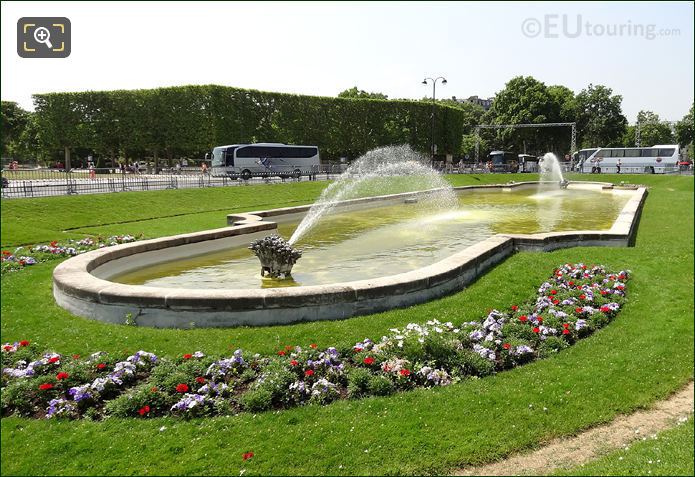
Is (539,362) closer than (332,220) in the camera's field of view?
Yes

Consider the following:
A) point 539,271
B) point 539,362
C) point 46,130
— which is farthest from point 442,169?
point 539,362

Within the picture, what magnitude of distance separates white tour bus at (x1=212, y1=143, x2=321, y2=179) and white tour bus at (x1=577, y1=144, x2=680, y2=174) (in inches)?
1070

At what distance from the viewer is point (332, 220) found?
18.9 m

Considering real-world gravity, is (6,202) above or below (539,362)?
above

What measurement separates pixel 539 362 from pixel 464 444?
6.96ft

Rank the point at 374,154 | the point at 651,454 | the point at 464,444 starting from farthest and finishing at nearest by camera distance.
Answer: the point at 374,154 → the point at 464,444 → the point at 651,454

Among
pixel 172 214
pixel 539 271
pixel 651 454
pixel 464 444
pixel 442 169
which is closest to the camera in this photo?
pixel 651 454

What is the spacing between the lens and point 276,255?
969cm

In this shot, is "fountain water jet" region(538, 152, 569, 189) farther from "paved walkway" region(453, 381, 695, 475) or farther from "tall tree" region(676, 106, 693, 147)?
"tall tree" region(676, 106, 693, 147)

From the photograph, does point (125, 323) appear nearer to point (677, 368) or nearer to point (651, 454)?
point (651, 454)

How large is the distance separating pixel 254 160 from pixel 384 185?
1236 cm

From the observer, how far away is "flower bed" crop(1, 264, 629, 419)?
214 inches

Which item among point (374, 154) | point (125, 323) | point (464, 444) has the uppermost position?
point (374, 154)

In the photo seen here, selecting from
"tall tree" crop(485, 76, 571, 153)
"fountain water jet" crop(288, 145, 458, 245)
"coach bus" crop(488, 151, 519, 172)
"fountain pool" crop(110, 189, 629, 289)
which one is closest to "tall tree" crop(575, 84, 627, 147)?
"tall tree" crop(485, 76, 571, 153)
